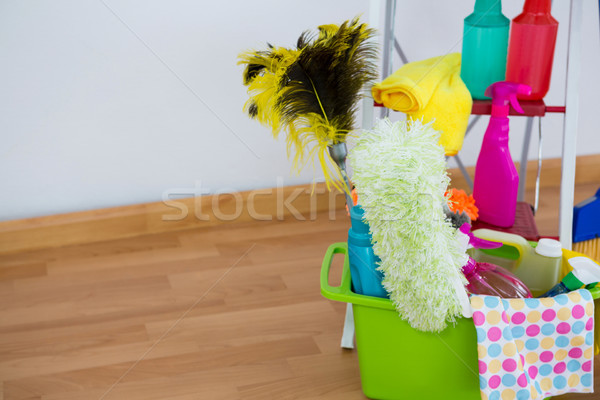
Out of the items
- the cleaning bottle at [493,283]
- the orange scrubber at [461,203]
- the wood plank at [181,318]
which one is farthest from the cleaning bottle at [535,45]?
the wood plank at [181,318]

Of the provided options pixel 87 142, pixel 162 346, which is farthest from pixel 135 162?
pixel 162 346

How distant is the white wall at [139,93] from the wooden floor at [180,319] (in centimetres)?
15

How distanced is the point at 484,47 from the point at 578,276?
0.40 metres

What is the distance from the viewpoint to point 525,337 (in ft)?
2.78

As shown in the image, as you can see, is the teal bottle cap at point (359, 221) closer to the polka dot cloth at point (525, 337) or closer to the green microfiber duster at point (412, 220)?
the green microfiber duster at point (412, 220)

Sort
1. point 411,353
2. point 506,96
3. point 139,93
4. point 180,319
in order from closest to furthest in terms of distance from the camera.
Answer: point 411,353 → point 506,96 → point 180,319 → point 139,93

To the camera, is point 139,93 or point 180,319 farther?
point 139,93

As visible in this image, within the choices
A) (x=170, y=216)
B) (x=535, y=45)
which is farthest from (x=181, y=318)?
(x=535, y=45)

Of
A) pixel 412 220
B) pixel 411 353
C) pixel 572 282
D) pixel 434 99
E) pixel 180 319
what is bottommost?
pixel 180 319

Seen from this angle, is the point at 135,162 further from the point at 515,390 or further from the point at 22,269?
the point at 515,390

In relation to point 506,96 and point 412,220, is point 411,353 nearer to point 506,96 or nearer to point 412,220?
point 412,220

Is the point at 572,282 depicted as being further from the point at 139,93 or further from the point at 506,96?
the point at 139,93

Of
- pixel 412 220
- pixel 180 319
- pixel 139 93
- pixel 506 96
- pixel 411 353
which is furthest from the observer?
pixel 139 93

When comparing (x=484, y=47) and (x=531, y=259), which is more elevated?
(x=484, y=47)
